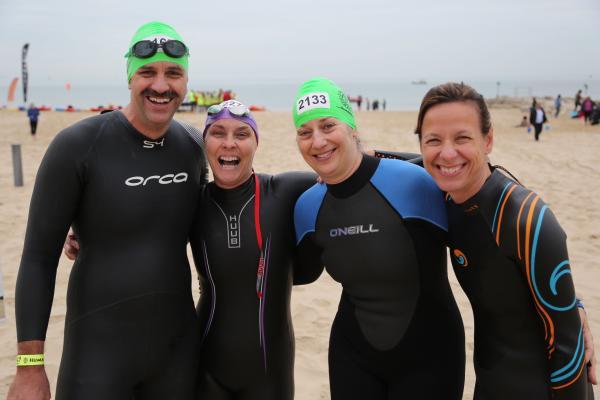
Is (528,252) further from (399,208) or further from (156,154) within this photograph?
(156,154)

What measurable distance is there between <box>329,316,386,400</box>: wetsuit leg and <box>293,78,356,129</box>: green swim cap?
1.06 m

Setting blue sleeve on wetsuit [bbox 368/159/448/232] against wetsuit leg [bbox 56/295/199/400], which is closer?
wetsuit leg [bbox 56/295/199/400]

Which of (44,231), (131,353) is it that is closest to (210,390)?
(131,353)

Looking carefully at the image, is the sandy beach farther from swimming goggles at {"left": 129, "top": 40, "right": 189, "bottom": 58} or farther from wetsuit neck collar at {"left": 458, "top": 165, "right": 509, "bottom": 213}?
swimming goggles at {"left": 129, "top": 40, "right": 189, "bottom": 58}

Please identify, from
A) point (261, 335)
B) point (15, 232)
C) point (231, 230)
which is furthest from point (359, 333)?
point (15, 232)

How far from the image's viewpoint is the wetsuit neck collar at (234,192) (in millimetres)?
2623

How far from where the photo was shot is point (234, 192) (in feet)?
8.61

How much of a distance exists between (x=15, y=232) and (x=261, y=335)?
6338mm

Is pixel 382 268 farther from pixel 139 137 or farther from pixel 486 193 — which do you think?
pixel 139 137

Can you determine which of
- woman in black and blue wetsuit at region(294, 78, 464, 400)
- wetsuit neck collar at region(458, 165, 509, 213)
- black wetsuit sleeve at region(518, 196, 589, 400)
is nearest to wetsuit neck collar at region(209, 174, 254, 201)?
woman in black and blue wetsuit at region(294, 78, 464, 400)

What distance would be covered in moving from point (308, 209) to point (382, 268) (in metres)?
0.50

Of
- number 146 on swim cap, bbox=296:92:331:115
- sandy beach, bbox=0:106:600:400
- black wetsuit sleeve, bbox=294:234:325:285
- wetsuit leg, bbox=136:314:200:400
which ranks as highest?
number 146 on swim cap, bbox=296:92:331:115

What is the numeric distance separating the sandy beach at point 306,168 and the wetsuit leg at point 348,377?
1347mm

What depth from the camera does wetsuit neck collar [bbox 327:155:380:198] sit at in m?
2.49
